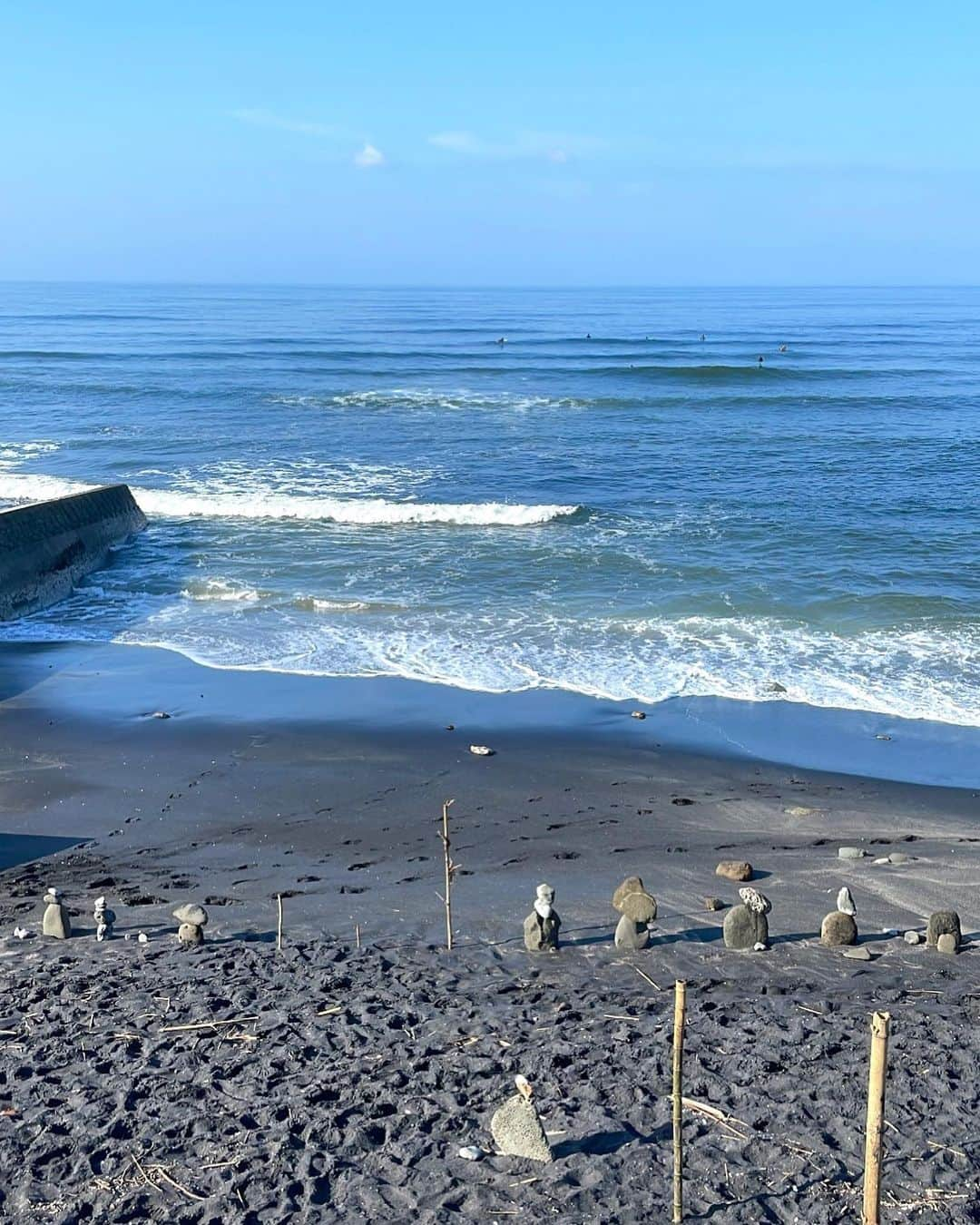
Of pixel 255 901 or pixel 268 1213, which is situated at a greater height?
pixel 268 1213

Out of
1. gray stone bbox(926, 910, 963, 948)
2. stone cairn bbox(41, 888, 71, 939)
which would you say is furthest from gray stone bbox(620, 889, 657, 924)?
stone cairn bbox(41, 888, 71, 939)

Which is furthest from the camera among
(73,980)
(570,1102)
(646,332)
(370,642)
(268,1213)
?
(646,332)

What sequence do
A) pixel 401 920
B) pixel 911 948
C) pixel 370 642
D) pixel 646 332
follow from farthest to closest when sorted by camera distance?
pixel 646 332 → pixel 370 642 → pixel 401 920 → pixel 911 948

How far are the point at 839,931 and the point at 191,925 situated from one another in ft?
15.4

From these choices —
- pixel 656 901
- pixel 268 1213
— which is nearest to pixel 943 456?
pixel 656 901

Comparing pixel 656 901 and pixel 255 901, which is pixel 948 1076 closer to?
pixel 656 901

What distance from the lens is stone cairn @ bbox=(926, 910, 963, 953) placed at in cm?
837

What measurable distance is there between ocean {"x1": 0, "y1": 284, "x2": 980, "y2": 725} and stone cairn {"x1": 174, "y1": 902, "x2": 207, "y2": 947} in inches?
297

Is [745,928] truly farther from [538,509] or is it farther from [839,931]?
[538,509]

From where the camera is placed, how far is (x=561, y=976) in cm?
791

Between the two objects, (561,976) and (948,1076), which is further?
(561,976)

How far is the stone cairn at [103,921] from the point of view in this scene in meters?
8.51

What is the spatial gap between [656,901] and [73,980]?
437cm

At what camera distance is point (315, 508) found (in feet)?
87.0
